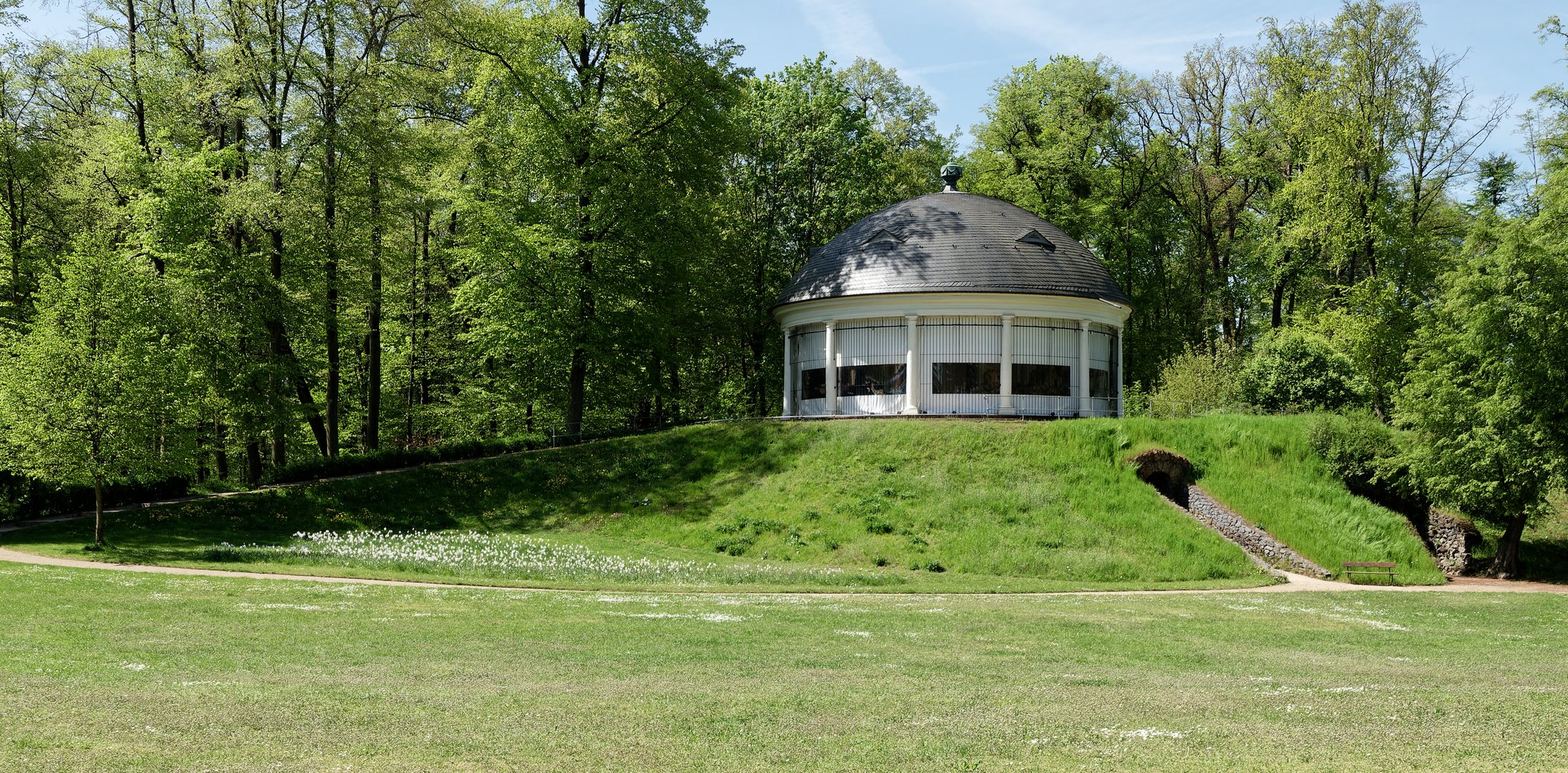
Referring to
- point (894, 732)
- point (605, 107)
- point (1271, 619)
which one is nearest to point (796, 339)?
point (605, 107)

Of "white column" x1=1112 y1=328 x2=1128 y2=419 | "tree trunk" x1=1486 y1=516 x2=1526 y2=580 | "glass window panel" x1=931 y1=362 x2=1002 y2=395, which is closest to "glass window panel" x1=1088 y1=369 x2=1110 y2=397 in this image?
"white column" x1=1112 y1=328 x2=1128 y2=419

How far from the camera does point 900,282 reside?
139 feet

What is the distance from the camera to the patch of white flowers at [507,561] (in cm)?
2650

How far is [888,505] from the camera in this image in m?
34.3

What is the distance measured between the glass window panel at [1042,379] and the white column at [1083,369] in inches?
15.8

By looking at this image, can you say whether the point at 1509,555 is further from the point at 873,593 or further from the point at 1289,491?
the point at 873,593

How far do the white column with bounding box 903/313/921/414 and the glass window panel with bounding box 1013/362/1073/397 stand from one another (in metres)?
3.64

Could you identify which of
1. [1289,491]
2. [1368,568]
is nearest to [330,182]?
[1289,491]

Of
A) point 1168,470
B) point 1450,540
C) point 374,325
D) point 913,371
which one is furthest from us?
point 374,325

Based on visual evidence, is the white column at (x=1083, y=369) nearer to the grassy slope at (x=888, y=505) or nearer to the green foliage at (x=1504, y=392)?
the grassy slope at (x=888, y=505)

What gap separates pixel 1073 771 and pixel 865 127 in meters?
49.8

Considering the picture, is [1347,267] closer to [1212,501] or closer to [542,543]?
[1212,501]

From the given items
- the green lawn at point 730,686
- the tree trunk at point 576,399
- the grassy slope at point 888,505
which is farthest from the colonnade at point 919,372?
the green lawn at point 730,686

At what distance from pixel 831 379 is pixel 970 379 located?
546cm
